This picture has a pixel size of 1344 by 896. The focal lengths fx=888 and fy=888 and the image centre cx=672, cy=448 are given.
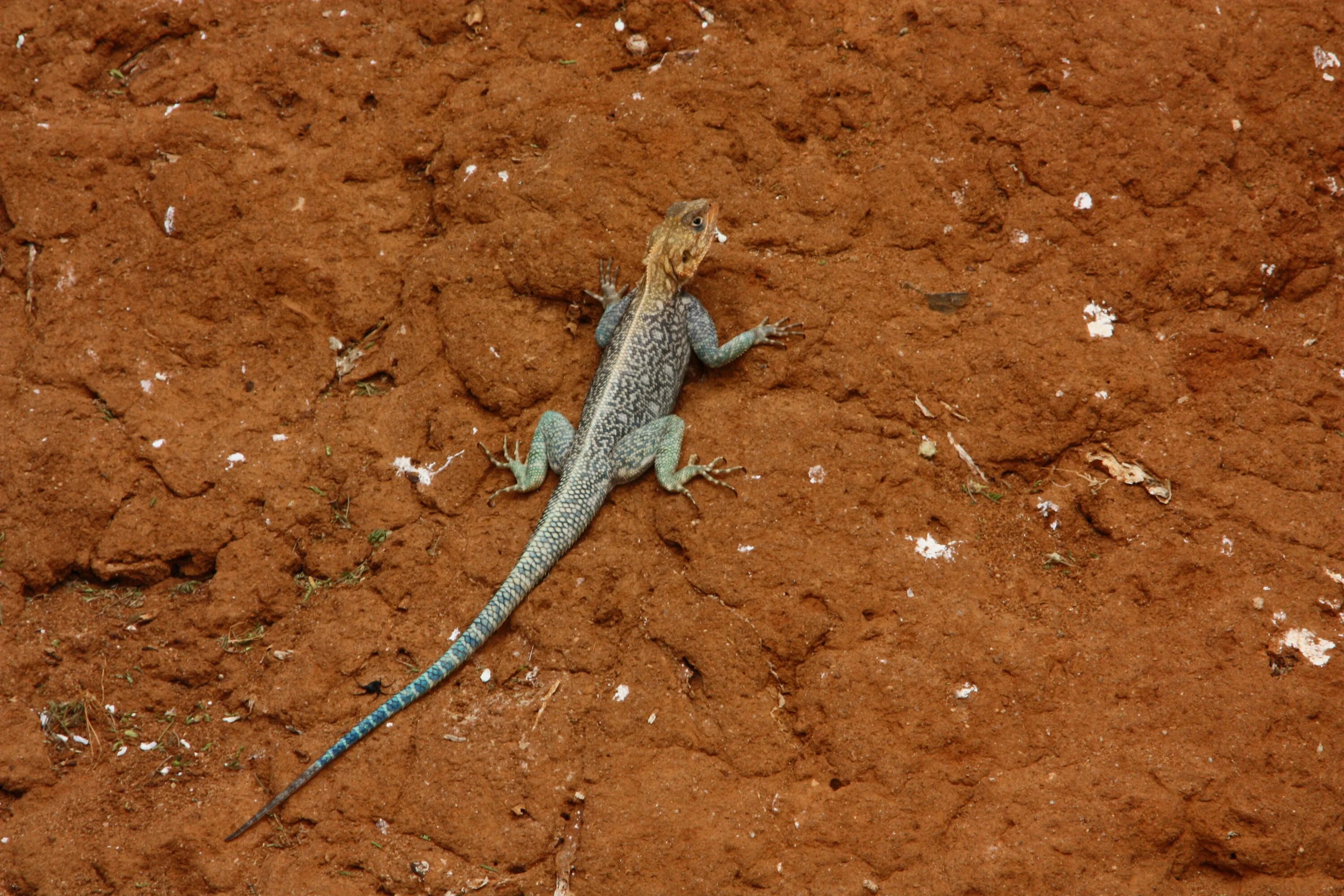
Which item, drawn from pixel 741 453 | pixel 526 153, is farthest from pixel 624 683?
pixel 526 153

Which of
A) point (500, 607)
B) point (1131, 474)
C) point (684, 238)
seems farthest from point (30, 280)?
point (1131, 474)

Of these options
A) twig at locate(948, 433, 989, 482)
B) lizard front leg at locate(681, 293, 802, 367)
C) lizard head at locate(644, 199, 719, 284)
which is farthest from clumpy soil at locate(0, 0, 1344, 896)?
lizard head at locate(644, 199, 719, 284)

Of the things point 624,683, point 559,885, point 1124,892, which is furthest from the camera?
point 624,683

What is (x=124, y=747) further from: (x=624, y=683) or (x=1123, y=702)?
(x=1123, y=702)

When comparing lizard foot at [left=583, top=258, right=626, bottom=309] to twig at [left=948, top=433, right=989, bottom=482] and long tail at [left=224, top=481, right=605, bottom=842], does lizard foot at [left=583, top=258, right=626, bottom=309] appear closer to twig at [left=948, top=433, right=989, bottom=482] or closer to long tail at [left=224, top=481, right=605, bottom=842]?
long tail at [left=224, top=481, right=605, bottom=842]

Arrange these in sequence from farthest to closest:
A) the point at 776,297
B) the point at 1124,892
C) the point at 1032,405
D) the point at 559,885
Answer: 1. the point at 776,297
2. the point at 1032,405
3. the point at 559,885
4. the point at 1124,892

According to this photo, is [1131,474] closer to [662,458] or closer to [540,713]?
[662,458]

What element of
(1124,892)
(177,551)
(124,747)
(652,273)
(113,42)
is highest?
(113,42)
